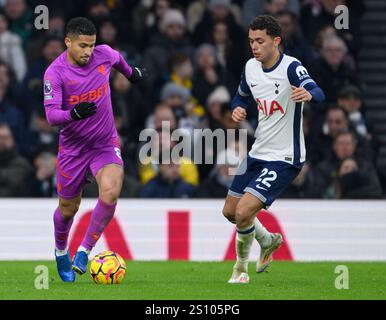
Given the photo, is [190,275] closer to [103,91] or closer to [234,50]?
[103,91]

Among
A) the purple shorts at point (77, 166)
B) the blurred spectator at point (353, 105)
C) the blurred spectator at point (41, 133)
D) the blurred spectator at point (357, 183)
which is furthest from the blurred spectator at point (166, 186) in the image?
the purple shorts at point (77, 166)

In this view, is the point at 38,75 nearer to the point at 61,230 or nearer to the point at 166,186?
the point at 166,186

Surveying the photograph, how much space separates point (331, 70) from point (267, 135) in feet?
22.4

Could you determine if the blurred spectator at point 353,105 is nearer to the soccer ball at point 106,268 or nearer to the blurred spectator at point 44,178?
the blurred spectator at point 44,178

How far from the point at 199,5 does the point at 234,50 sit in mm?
1204

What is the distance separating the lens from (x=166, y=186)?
1544 centimetres

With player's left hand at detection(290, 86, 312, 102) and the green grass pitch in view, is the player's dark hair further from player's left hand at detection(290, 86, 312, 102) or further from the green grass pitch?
the green grass pitch

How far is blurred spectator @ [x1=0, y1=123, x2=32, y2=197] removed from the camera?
15.9 m

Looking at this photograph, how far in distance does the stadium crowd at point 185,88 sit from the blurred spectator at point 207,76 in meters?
0.02

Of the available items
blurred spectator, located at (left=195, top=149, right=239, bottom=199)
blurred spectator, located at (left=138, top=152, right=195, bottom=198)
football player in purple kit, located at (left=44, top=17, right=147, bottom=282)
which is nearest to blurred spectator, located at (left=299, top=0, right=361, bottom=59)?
blurred spectator, located at (left=195, top=149, right=239, bottom=199)

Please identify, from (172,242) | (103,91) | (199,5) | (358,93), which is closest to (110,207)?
(103,91)

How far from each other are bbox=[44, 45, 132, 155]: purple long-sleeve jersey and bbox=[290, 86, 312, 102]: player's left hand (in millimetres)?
1838

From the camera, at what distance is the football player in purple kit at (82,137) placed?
34.9ft

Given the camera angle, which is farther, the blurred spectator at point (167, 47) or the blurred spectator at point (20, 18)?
the blurred spectator at point (20, 18)
